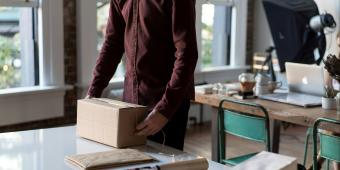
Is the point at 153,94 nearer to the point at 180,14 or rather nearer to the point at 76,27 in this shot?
the point at 180,14

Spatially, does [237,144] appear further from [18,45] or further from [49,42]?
[18,45]

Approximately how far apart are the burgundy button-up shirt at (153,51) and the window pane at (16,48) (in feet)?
7.33

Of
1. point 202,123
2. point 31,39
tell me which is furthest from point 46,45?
point 202,123

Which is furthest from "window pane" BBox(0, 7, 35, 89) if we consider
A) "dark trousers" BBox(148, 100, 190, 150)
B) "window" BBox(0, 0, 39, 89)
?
"dark trousers" BBox(148, 100, 190, 150)

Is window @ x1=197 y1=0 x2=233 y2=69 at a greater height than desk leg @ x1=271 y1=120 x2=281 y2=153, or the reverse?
window @ x1=197 y1=0 x2=233 y2=69

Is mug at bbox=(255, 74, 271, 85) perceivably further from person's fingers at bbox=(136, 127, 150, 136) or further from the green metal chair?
person's fingers at bbox=(136, 127, 150, 136)

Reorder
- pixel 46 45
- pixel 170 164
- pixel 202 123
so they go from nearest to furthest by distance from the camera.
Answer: pixel 170 164, pixel 46 45, pixel 202 123

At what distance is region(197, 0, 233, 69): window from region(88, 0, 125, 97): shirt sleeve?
3.34m

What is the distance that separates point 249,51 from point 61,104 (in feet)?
9.05

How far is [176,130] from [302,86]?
1750 millimetres

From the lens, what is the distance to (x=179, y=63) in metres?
1.74

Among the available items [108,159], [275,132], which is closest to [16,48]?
[275,132]

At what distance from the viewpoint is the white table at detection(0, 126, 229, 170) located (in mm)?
1543

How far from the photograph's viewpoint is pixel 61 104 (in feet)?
14.4
